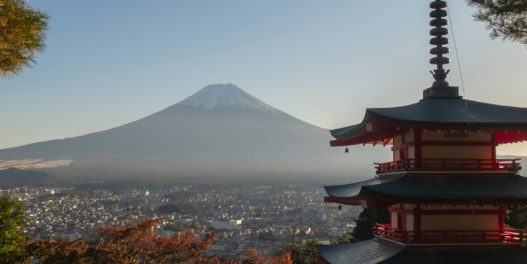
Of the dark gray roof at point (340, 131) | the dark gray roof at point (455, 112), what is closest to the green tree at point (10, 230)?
the dark gray roof at point (340, 131)

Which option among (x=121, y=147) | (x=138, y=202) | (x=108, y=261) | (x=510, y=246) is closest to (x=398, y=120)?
(x=510, y=246)

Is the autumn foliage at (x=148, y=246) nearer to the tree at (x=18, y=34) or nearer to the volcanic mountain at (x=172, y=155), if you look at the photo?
the tree at (x=18, y=34)

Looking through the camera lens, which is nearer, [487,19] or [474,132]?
[487,19]

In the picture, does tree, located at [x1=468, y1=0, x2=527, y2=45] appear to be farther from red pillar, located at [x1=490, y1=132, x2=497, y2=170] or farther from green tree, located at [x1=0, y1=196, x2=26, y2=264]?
green tree, located at [x1=0, y1=196, x2=26, y2=264]

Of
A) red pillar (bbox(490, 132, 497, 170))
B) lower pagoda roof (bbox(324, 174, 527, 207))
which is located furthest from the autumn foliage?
red pillar (bbox(490, 132, 497, 170))

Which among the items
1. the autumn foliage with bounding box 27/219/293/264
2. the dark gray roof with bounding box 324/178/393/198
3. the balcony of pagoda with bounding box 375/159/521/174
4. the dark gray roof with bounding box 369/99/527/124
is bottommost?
the autumn foliage with bounding box 27/219/293/264

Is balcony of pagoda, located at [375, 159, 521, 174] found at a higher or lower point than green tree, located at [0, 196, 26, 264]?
higher

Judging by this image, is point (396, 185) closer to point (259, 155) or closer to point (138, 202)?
point (138, 202)
